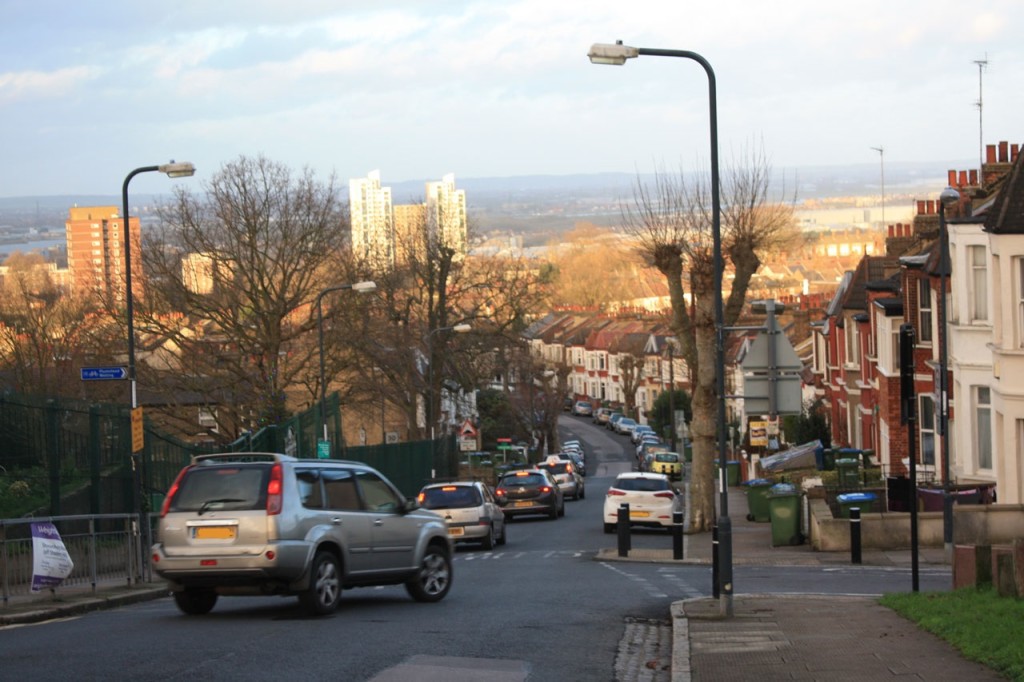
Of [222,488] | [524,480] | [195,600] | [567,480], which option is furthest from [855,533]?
[567,480]

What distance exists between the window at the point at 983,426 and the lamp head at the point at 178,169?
1790 cm

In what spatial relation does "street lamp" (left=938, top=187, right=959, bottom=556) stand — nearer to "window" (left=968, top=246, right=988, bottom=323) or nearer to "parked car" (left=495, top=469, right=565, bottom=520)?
"window" (left=968, top=246, right=988, bottom=323)

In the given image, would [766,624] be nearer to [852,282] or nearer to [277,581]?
[277,581]

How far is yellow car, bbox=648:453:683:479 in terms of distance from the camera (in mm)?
66938

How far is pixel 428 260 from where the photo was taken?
212 ft

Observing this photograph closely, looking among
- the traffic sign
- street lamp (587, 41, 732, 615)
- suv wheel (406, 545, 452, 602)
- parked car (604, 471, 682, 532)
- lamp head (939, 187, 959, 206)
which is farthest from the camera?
parked car (604, 471, 682, 532)

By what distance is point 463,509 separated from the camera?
99.3 feet

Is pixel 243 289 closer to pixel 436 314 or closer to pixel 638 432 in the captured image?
pixel 436 314

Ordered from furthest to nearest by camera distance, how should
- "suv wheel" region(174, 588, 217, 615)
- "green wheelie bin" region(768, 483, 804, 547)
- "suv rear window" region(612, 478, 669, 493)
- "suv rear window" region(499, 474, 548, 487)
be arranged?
"suv rear window" region(499, 474, 548, 487) → "suv rear window" region(612, 478, 669, 493) → "green wheelie bin" region(768, 483, 804, 547) → "suv wheel" region(174, 588, 217, 615)

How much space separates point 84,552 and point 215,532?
4.96 metres

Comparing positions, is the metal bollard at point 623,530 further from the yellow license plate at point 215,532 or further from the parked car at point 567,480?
the parked car at point 567,480

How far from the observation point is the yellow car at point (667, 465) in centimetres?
6694

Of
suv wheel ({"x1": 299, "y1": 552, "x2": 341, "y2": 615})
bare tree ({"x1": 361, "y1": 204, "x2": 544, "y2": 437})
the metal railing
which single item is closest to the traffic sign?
the metal railing

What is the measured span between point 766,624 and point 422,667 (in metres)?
4.93
